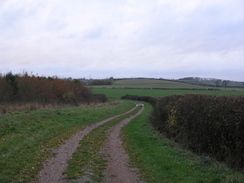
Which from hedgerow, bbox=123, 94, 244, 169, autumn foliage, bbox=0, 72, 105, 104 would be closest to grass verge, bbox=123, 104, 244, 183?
hedgerow, bbox=123, 94, 244, 169

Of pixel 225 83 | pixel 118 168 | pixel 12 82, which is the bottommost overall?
pixel 118 168

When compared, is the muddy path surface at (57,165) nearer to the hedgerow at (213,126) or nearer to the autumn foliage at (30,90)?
the hedgerow at (213,126)

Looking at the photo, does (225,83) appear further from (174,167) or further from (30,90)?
(174,167)

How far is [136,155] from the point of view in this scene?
34.9 ft

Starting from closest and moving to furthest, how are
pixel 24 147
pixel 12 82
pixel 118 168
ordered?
pixel 118 168 < pixel 24 147 < pixel 12 82

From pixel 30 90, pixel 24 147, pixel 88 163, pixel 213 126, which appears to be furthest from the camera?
pixel 30 90

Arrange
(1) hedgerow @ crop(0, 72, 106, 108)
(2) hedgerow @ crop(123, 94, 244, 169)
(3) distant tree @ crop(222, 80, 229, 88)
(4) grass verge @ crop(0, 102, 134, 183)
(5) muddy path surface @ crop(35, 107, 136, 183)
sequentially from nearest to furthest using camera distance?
(5) muddy path surface @ crop(35, 107, 136, 183) → (4) grass verge @ crop(0, 102, 134, 183) → (2) hedgerow @ crop(123, 94, 244, 169) → (1) hedgerow @ crop(0, 72, 106, 108) → (3) distant tree @ crop(222, 80, 229, 88)

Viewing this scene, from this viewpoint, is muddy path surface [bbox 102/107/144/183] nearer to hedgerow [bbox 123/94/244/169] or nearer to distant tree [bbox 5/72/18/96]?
hedgerow [bbox 123/94/244/169]

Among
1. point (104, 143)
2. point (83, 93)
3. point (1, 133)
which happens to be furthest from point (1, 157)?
point (83, 93)

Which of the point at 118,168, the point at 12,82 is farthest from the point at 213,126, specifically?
the point at 12,82

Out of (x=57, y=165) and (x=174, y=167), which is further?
(x=57, y=165)

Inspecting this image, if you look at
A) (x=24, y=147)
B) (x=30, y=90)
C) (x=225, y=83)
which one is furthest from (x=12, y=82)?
(x=225, y=83)

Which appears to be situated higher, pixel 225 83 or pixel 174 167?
pixel 225 83

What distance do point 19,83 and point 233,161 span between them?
109ft
